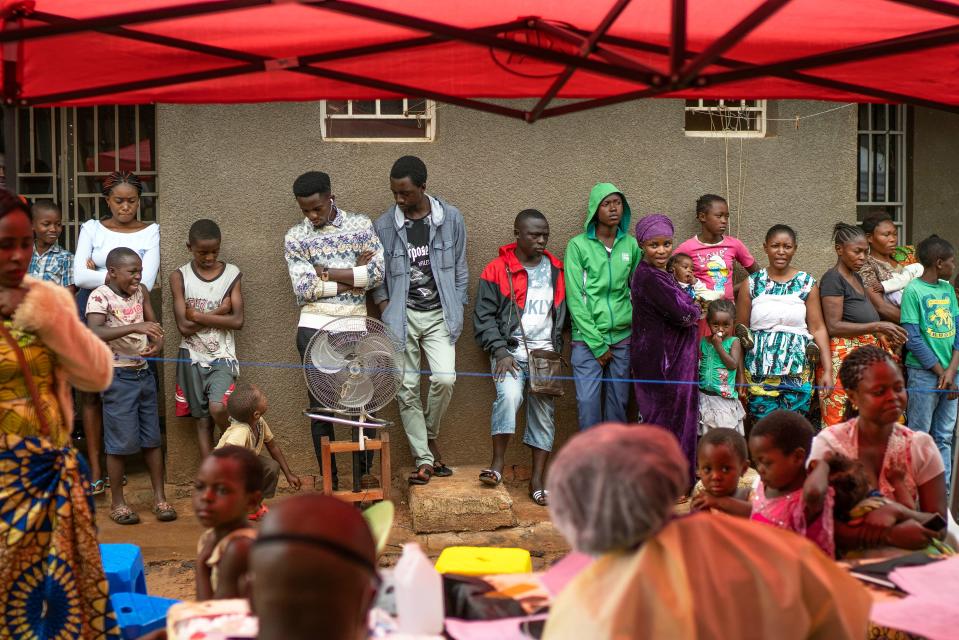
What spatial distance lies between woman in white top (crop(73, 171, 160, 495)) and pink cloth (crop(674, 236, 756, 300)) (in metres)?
3.66

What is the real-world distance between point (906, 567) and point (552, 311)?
4.56 m

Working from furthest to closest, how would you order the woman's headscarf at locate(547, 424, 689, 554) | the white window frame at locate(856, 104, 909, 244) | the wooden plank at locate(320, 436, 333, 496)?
the white window frame at locate(856, 104, 909, 244) → the wooden plank at locate(320, 436, 333, 496) → the woman's headscarf at locate(547, 424, 689, 554)

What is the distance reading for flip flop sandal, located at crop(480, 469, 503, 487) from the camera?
23.9 feet

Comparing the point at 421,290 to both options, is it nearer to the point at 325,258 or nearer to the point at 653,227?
the point at 325,258

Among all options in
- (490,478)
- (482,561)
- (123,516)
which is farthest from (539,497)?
(482,561)

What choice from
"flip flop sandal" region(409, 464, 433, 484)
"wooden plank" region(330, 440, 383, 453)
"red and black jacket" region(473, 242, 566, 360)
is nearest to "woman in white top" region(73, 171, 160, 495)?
"wooden plank" region(330, 440, 383, 453)

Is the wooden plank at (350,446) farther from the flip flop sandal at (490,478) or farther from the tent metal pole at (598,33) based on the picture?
the tent metal pole at (598,33)

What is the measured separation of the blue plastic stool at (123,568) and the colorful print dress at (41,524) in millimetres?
764

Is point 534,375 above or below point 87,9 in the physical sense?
below

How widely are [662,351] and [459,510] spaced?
1.70 m

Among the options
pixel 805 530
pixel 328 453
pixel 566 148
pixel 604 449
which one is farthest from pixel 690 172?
pixel 604 449

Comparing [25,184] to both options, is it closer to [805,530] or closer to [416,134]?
[416,134]

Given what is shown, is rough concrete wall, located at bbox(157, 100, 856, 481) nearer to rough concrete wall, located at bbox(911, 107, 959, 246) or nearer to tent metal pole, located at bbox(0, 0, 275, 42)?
rough concrete wall, located at bbox(911, 107, 959, 246)

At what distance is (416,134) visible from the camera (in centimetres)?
788
